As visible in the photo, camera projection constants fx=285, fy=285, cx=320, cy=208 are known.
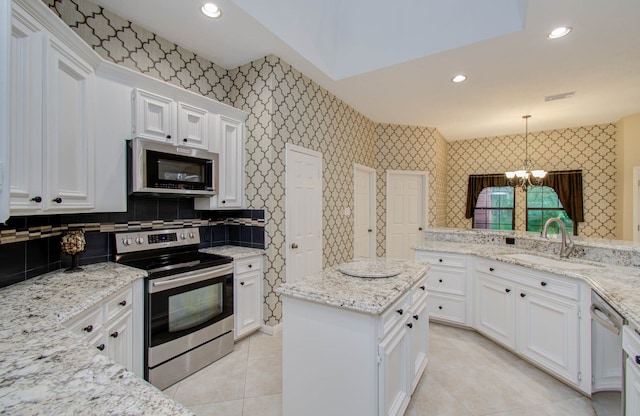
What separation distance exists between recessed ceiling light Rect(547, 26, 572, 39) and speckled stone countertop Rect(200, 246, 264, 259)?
339 cm

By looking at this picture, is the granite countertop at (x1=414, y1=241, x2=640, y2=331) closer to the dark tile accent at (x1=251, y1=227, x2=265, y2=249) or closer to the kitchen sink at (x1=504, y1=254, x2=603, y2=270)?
the kitchen sink at (x1=504, y1=254, x2=603, y2=270)

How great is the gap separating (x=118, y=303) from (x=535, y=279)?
10.00ft

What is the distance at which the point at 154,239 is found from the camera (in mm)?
2537

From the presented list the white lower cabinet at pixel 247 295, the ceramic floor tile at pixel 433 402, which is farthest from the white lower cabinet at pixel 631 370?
the white lower cabinet at pixel 247 295

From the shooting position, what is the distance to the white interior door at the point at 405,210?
5426mm

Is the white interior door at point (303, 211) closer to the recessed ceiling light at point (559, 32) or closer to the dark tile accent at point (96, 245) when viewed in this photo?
the dark tile accent at point (96, 245)

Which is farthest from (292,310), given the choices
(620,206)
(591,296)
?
(620,206)

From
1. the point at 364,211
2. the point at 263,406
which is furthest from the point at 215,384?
the point at 364,211

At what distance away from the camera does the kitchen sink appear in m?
2.30

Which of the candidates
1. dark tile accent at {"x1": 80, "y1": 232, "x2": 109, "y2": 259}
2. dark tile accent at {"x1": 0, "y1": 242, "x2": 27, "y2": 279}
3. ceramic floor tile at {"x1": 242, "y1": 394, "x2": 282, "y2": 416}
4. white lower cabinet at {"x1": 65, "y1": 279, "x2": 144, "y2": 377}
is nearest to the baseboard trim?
ceramic floor tile at {"x1": 242, "y1": 394, "x2": 282, "y2": 416}

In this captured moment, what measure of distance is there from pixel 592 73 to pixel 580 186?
125 inches

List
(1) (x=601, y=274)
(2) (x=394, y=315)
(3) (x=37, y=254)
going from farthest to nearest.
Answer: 1. (1) (x=601, y=274)
2. (3) (x=37, y=254)
3. (2) (x=394, y=315)

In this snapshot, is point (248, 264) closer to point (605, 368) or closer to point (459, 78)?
point (605, 368)

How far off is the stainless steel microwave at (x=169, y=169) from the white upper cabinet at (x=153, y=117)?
8 centimetres
